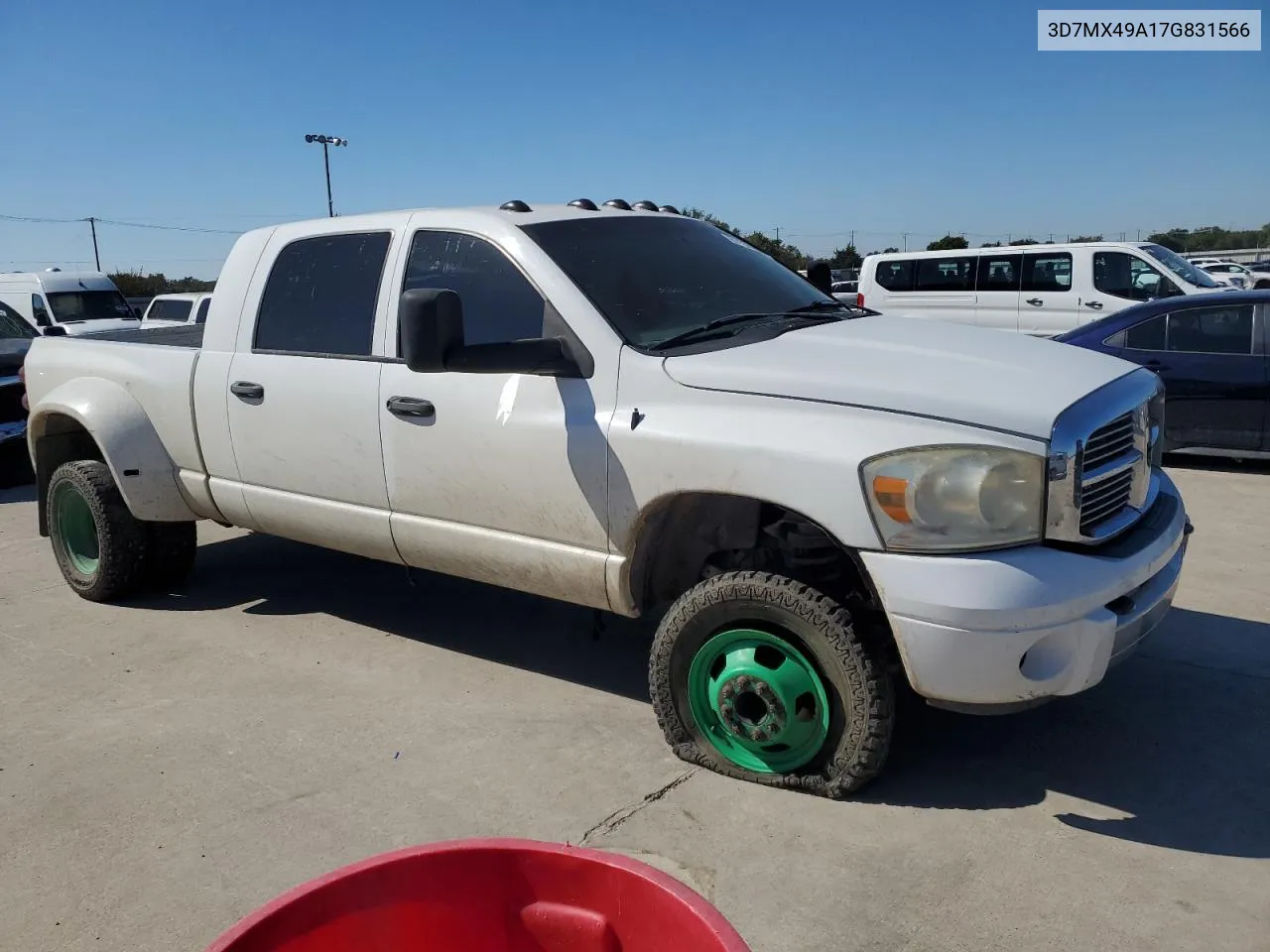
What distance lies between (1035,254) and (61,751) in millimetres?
13796

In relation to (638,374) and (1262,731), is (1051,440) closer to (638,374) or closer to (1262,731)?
(638,374)

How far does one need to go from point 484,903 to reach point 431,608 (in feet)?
13.3

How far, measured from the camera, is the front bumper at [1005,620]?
292 cm

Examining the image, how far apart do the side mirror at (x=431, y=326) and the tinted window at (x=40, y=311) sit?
63.6 feet

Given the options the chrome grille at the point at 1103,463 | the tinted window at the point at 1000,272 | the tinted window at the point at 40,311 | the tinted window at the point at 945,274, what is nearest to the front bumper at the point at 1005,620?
the chrome grille at the point at 1103,463

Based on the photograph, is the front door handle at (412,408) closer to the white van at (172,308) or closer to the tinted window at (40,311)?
the white van at (172,308)

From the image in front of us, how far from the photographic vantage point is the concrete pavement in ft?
9.38

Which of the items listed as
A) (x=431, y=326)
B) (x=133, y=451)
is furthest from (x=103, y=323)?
(x=431, y=326)

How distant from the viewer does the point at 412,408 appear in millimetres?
4148

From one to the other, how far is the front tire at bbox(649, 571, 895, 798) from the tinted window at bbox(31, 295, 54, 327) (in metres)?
20.1

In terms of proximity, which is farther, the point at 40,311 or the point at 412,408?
the point at 40,311

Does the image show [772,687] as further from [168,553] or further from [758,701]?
[168,553]

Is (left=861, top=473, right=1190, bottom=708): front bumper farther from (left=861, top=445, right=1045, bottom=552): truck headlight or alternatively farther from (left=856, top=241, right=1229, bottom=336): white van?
A: (left=856, top=241, right=1229, bottom=336): white van

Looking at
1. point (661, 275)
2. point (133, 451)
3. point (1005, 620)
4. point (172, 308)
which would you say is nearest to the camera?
point (1005, 620)
